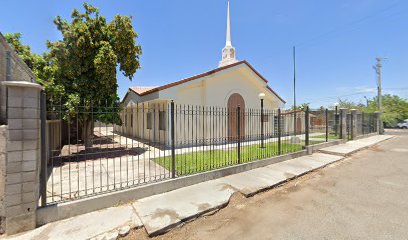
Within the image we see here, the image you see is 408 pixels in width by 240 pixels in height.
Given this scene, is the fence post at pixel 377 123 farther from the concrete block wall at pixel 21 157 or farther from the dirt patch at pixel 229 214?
the concrete block wall at pixel 21 157

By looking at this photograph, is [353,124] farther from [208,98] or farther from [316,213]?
[316,213]

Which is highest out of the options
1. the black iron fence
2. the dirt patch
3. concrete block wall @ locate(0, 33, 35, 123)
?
concrete block wall @ locate(0, 33, 35, 123)

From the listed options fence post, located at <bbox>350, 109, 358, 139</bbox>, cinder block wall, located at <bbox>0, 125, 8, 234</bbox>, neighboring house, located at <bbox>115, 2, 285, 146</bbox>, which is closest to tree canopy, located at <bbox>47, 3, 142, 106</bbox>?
neighboring house, located at <bbox>115, 2, 285, 146</bbox>

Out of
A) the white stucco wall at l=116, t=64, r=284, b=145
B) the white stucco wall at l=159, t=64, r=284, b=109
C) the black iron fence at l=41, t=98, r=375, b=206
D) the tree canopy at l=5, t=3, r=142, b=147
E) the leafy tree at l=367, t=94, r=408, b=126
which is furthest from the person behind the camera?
the leafy tree at l=367, t=94, r=408, b=126

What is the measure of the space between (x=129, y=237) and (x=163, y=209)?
0.87 metres

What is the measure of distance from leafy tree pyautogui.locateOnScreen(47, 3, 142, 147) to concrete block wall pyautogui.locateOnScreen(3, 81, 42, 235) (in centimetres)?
529

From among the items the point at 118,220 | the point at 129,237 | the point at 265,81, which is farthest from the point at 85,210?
the point at 265,81

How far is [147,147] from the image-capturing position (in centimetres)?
1131

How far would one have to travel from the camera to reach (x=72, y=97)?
319 inches

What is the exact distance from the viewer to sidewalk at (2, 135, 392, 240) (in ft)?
10.4

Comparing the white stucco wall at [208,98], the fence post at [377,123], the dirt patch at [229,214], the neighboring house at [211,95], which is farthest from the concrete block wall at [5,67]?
the fence post at [377,123]

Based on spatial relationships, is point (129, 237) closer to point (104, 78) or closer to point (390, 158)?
point (104, 78)

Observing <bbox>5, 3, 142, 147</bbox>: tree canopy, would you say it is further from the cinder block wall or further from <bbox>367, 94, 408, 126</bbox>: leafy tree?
<bbox>367, 94, 408, 126</bbox>: leafy tree

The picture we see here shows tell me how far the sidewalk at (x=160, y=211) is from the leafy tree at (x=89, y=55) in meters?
5.86
